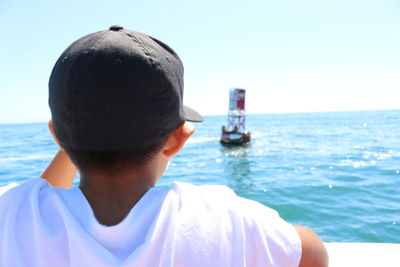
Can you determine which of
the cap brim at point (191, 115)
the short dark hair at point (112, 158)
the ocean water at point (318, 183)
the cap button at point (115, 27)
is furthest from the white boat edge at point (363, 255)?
the ocean water at point (318, 183)

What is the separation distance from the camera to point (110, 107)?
60 cm

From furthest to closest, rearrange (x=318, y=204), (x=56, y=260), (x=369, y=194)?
(x=369, y=194), (x=318, y=204), (x=56, y=260)

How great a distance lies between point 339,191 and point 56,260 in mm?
7286

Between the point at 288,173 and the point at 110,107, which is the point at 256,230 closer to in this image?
the point at 110,107

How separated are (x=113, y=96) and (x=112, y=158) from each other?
14cm

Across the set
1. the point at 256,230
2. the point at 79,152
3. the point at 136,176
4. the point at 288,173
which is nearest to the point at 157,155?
the point at 136,176

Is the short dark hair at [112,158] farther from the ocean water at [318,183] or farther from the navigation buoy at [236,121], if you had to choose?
the navigation buoy at [236,121]

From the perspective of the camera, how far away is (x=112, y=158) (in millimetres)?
652

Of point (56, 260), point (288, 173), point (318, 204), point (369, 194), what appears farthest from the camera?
point (288, 173)

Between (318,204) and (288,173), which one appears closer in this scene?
(318,204)

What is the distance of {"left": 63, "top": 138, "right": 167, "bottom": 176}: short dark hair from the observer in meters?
0.65

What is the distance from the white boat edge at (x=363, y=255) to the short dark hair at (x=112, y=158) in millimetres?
1274

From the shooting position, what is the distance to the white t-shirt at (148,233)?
545 mm

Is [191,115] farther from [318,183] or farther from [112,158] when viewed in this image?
[318,183]
